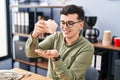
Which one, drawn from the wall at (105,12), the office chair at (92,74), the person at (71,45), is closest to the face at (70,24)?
the person at (71,45)

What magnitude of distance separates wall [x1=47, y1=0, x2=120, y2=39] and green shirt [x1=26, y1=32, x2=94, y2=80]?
104 centimetres

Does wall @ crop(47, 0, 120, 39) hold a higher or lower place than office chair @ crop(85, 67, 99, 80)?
higher

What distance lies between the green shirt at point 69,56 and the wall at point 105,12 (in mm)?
1041

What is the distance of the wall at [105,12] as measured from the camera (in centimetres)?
235

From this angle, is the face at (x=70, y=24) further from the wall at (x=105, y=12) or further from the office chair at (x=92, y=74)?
the wall at (x=105, y=12)

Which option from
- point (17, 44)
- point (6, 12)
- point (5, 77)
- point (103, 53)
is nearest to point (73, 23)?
point (5, 77)

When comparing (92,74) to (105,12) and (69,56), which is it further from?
(105,12)

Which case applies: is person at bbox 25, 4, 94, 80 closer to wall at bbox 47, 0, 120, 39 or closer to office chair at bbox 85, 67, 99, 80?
office chair at bbox 85, 67, 99, 80

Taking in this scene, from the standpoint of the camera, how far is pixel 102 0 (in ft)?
8.00

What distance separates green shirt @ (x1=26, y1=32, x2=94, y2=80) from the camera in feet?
3.89

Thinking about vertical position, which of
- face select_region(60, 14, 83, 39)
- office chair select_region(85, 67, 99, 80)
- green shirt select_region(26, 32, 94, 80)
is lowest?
office chair select_region(85, 67, 99, 80)

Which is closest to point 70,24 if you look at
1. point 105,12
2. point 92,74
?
point 92,74

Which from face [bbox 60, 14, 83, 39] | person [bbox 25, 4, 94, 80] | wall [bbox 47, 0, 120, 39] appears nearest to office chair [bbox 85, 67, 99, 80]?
person [bbox 25, 4, 94, 80]

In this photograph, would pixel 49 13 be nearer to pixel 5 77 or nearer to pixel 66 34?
pixel 66 34
